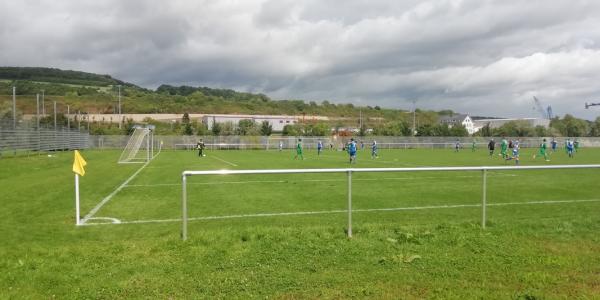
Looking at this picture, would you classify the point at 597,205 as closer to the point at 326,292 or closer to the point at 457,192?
the point at 457,192

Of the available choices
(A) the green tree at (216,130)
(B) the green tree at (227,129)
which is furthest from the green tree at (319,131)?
(A) the green tree at (216,130)

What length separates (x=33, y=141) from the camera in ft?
125

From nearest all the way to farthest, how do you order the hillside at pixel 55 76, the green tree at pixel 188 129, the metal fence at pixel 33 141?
the metal fence at pixel 33 141 < the green tree at pixel 188 129 < the hillside at pixel 55 76

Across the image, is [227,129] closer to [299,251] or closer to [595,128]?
[595,128]

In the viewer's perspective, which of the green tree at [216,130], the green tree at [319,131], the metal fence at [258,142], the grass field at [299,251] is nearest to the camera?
the grass field at [299,251]

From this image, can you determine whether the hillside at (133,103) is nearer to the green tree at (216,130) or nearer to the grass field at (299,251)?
the green tree at (216,130)

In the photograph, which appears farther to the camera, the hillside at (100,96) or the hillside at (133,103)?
the hillside at (100,96)

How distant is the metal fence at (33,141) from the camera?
31.0m

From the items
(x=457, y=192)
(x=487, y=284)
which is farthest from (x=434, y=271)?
(x=457, y=192)

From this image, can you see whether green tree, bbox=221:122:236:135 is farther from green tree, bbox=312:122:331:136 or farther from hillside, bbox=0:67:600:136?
green tree, bbox=312:122:331:136

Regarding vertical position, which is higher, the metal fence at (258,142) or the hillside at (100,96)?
the hillside at (100,96)

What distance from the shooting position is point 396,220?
Result: 10102 millimetres

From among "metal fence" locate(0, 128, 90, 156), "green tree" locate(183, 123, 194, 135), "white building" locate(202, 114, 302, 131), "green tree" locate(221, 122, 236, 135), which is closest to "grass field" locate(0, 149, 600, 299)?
"metal fence" locate(0, 128, 90, 156)

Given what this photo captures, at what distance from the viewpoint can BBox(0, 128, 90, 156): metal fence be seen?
3105cm
